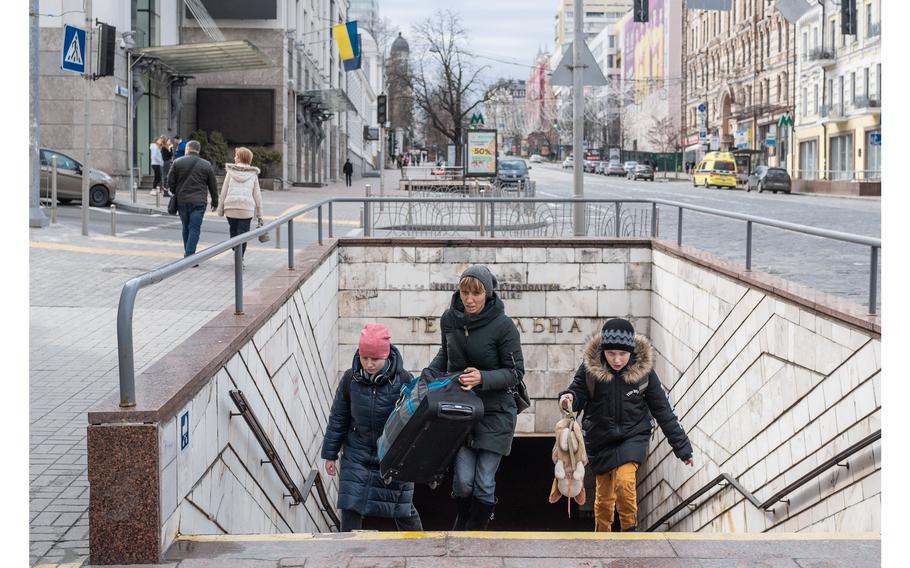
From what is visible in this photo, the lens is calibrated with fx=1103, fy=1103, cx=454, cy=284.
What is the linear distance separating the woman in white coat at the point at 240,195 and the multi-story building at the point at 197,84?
45.5 feet

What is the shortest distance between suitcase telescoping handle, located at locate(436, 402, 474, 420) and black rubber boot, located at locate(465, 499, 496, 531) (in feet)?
2.43

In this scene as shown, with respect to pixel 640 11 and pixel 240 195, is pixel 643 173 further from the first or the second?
pixel 240 195

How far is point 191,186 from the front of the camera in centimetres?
1413

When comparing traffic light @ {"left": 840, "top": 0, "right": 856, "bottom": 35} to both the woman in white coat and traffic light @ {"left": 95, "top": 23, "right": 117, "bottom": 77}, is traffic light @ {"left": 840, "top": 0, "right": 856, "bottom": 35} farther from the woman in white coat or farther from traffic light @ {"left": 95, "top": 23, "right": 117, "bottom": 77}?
traffic light @ {"left": 95, "top": 23, "right": 117, "bottom": 77}

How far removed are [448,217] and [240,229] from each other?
3.53m

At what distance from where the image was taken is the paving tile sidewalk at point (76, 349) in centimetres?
518

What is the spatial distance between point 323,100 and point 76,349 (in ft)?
134

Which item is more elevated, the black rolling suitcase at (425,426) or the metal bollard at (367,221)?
the metal bollard at (367,221)

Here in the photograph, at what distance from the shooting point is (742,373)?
10.5m

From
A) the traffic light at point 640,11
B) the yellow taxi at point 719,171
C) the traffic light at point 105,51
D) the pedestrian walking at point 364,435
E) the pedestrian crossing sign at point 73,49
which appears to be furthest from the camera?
the yellow taxi at point 719,171

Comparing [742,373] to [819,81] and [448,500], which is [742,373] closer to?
[448,500]

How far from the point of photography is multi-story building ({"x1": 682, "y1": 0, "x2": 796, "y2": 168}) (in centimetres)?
6544

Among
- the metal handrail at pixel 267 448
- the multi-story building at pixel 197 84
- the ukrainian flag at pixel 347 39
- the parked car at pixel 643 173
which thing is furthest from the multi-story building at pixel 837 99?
the metal handrail at pixel 267 448

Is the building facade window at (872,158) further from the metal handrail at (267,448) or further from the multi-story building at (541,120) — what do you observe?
the multi-story building at (541,120)
